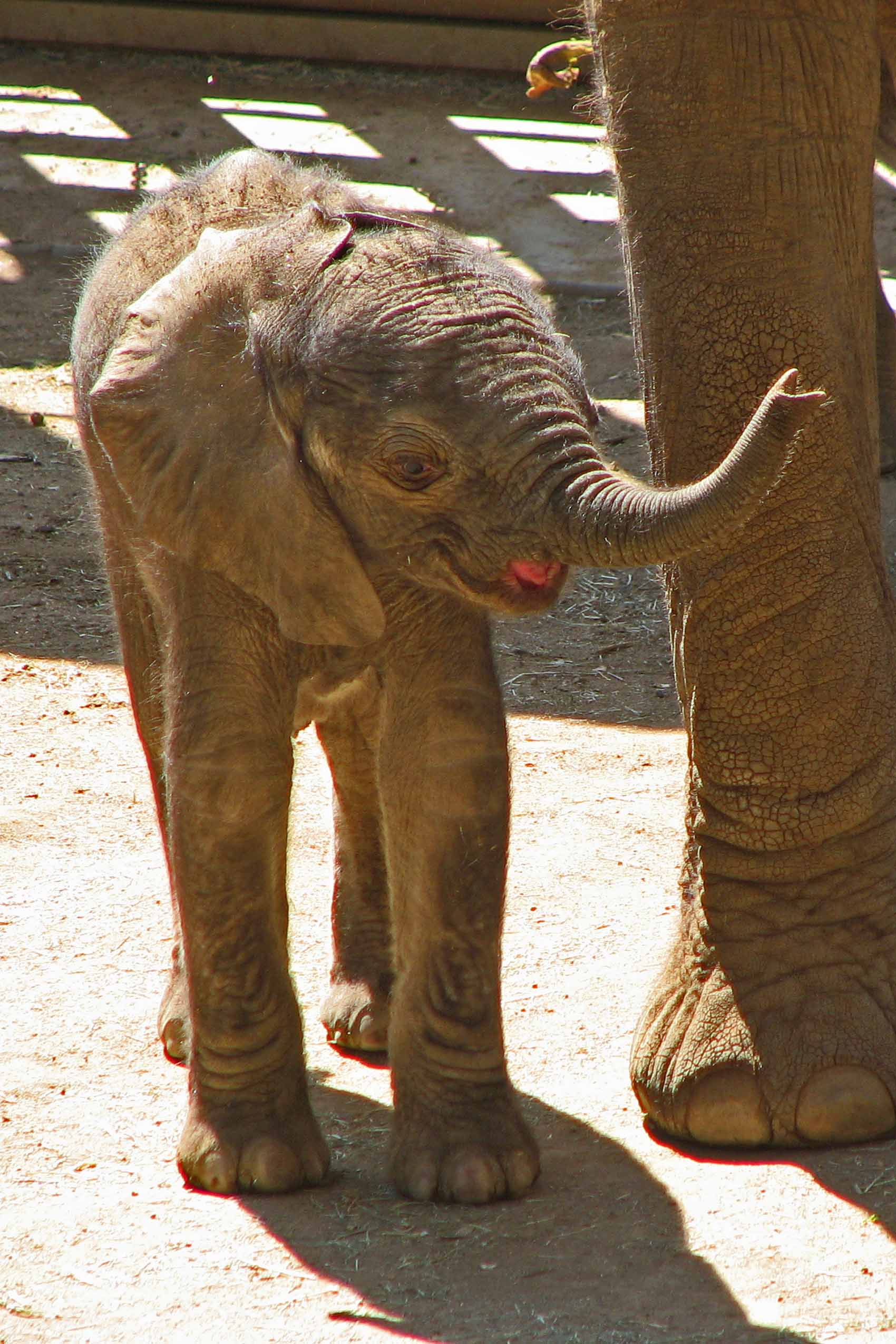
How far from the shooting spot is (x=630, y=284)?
304 cm

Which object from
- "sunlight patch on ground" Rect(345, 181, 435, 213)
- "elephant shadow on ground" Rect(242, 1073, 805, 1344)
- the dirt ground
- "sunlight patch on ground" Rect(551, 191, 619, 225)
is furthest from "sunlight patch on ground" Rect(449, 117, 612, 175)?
"elephant shadow on ground" Rect(242, 1073, 805, 1344)

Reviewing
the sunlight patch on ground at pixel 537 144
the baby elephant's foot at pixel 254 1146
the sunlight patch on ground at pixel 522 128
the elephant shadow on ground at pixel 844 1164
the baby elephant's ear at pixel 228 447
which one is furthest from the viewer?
the sunlight patch on ground at pixel 522 128

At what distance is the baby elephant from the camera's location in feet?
8.02

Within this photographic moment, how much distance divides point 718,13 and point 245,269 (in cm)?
83

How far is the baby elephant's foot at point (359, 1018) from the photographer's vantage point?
133 inches

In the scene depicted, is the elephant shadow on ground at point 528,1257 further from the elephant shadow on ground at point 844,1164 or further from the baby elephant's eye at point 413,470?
the baby elephant's eye at point 413,470

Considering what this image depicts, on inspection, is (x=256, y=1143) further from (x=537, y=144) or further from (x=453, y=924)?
(x=537, y=144)

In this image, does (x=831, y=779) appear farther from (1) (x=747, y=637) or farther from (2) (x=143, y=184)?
(2) (x=143, y=184)

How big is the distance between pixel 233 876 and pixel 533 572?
27.7 inches

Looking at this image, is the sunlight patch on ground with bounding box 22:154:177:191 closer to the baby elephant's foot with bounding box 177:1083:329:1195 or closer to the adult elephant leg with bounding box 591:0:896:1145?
the adult elephant leg with bounding box 591:0:896:1145

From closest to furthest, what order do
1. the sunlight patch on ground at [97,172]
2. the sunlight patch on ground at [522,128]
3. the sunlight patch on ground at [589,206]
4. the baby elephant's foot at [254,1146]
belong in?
the baby elephant's foot at [254,1146]
the sunlight patch on ground at [589,206]
the sunlight patch on ground at [97,172]
the sunlight patch on ground at [522,128]

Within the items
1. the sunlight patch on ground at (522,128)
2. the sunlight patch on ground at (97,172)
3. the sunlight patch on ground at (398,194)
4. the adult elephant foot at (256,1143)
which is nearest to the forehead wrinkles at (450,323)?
the adult elephant foot at (256,1143)

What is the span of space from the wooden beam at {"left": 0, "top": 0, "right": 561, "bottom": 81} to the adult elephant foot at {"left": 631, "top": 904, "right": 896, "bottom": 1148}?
10189mm

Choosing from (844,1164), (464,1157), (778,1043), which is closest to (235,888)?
(464,1157)
